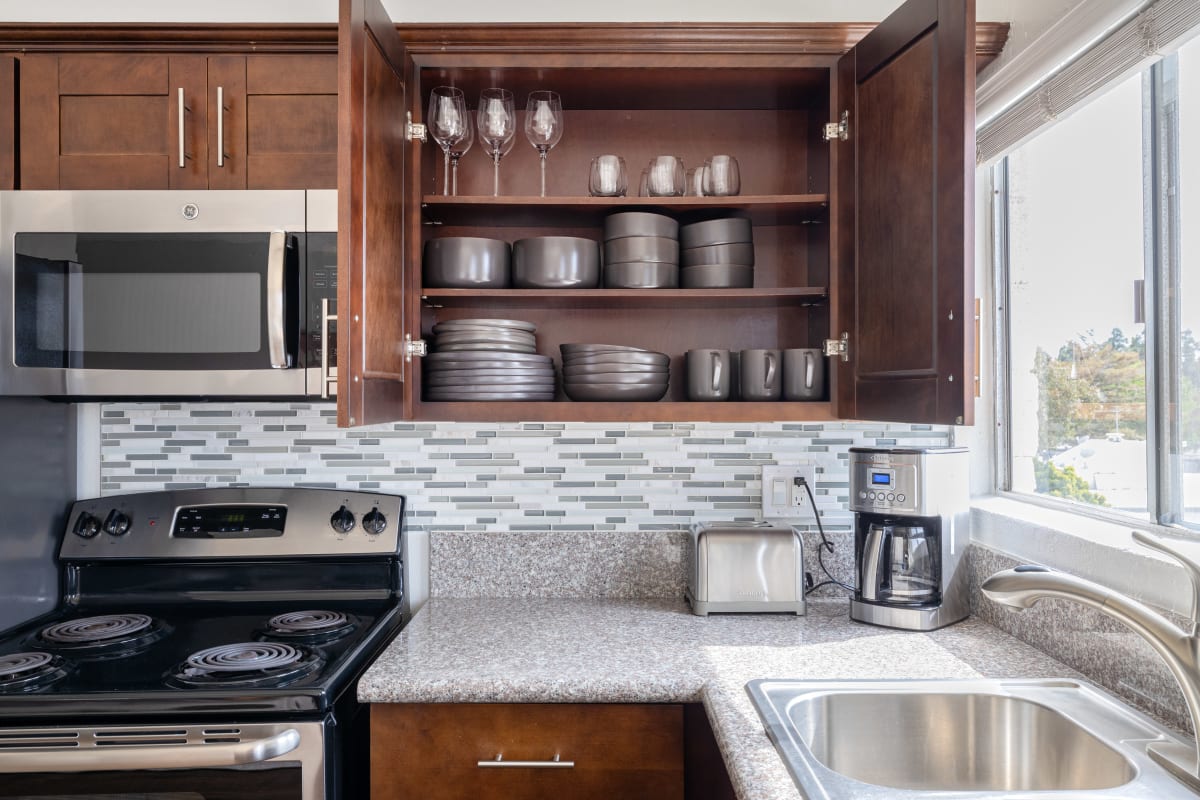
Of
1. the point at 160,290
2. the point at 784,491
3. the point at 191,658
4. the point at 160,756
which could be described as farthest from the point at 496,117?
the point at 160,756

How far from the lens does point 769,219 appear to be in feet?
6.02

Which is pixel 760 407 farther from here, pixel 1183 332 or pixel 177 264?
pixel 177 264

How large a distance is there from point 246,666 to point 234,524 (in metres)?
0.62

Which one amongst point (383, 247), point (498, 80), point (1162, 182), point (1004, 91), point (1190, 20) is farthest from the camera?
point (498, 80)

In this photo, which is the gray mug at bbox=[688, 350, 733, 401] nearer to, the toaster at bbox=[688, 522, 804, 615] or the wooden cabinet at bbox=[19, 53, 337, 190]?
the toaster at bbox=[688, 522, 804, 615]

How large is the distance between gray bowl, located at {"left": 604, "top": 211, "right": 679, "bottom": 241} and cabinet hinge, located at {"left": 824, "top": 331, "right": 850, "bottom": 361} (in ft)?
1.33

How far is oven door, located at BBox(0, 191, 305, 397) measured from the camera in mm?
1554

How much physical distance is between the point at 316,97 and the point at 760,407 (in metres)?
1.11

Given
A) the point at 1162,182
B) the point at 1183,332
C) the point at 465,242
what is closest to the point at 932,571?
the point at 1183,332

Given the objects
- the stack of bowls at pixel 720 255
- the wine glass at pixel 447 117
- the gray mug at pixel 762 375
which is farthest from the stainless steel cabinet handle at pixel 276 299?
the gray mug at pixel 762 375

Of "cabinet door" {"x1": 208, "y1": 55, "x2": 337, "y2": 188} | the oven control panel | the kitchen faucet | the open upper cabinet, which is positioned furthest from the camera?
the oven control panel

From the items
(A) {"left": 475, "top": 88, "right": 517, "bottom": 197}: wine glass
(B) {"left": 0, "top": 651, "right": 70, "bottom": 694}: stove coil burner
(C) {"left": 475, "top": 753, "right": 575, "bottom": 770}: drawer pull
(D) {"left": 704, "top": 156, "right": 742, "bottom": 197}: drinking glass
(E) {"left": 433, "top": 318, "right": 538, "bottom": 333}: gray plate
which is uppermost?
(A) {"left": 475, "top": 88, "right": 517, "bottom": 197}: wine glass

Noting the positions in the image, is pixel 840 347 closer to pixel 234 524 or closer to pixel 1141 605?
pixel 1141 605

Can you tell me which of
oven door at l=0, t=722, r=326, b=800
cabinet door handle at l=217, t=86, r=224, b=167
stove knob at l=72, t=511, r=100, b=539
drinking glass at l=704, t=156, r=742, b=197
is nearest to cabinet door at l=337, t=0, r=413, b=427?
cabinet door handle at l=217, t=86, r=224, b=167
